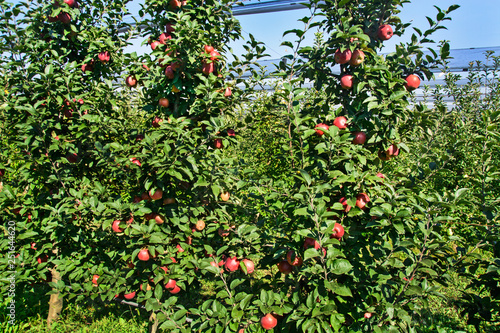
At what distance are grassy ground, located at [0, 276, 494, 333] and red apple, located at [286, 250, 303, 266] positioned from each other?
176cm

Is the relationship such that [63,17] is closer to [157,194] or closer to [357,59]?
[157,194]

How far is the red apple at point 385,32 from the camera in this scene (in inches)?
75.0

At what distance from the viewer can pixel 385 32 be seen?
1906 mm

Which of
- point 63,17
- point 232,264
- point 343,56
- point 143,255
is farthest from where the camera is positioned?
point 63,17

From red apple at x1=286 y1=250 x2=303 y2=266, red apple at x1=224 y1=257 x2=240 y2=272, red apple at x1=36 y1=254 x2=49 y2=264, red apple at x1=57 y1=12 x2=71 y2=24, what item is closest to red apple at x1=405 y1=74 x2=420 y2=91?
red apple at x1=286 y1=250 x2=303 y2=266

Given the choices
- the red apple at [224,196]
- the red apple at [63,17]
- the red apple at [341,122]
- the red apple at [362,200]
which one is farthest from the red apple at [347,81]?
the red apple at [63,17]

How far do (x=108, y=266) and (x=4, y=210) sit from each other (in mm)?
1092

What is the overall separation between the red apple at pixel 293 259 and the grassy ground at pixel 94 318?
176 cm

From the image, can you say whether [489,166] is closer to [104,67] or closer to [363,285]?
[363,285]

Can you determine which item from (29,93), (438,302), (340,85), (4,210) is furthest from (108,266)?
(438,302)

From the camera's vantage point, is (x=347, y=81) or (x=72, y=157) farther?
(x=72, y=157)

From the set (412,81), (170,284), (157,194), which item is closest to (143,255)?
(170,284)

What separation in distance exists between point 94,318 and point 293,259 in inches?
103

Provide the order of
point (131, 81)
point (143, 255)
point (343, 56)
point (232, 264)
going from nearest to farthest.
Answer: point (343, 56)
point (232, 264)
point (143, 255)
point (131, 81)
